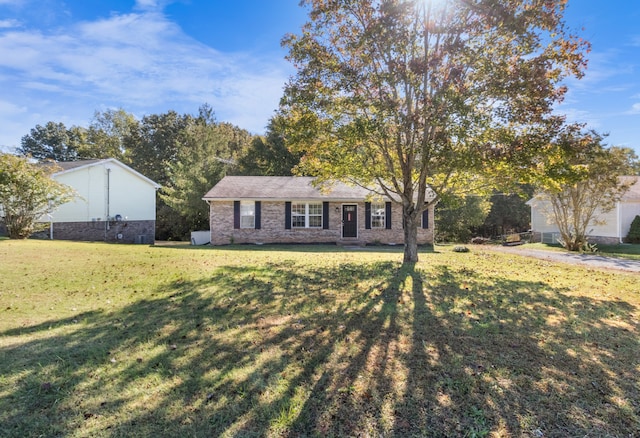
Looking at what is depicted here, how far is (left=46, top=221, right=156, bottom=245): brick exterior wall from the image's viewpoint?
61.5 feet

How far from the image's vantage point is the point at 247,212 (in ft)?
60.8

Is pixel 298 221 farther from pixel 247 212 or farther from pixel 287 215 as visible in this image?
pixel 247 212

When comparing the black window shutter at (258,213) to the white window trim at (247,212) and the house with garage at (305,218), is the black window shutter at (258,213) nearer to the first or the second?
the house with garage at (305,218)

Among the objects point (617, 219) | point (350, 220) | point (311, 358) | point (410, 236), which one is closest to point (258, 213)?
point (350, 220)

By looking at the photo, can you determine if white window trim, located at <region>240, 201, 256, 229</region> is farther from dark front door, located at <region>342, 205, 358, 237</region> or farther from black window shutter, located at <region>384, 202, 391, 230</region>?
Answer: black window shutter, located at <region>384, 202, 391, 230</region>

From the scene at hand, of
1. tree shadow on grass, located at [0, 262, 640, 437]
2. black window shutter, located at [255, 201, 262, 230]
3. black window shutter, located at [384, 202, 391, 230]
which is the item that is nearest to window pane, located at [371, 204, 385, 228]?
black window shutter, located at [384, 202, 391, 230]

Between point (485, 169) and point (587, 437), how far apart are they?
7569mm

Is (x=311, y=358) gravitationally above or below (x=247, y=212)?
below

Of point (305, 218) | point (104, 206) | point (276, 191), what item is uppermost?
point (276, 191)

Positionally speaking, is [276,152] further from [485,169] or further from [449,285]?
[449,285]

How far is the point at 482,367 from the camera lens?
11.4 feet

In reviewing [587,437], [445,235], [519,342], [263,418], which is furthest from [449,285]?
[445,235]

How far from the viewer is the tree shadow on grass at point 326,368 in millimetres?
2631

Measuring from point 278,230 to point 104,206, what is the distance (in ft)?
35.2
